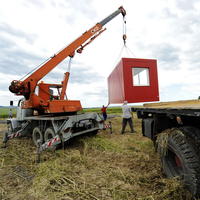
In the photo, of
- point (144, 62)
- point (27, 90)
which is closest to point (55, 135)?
point (27, 90)

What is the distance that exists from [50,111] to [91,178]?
319cm

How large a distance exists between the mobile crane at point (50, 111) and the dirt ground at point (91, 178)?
1.03 m

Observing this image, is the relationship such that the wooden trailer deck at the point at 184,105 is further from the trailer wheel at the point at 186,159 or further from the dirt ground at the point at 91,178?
the dirt ground at the point at 91,178

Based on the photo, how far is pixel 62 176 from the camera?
275 cm

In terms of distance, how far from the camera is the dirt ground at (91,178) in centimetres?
212

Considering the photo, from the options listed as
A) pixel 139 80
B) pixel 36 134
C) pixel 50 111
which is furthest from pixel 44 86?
pixel 139 80

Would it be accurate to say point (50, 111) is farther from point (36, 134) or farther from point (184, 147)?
point (184, 147)

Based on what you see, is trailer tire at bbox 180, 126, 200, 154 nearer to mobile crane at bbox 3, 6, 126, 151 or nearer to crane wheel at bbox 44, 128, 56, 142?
mobile crane at bbox 3, 6, 126, 151

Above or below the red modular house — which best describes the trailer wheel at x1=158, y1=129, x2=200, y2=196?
below

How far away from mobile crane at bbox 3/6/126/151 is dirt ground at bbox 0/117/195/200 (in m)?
1.03

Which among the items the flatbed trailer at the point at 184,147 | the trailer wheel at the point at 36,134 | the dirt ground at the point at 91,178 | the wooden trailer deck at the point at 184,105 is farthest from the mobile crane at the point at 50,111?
the flatbed trailer at the point at 184,147

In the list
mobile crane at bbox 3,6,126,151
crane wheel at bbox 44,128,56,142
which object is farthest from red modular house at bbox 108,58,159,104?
crane wheel at bbox 44,128,56,142

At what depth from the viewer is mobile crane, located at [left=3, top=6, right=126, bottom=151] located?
465 cm

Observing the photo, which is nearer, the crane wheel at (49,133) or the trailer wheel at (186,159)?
the trailer wheel at (186,159)
